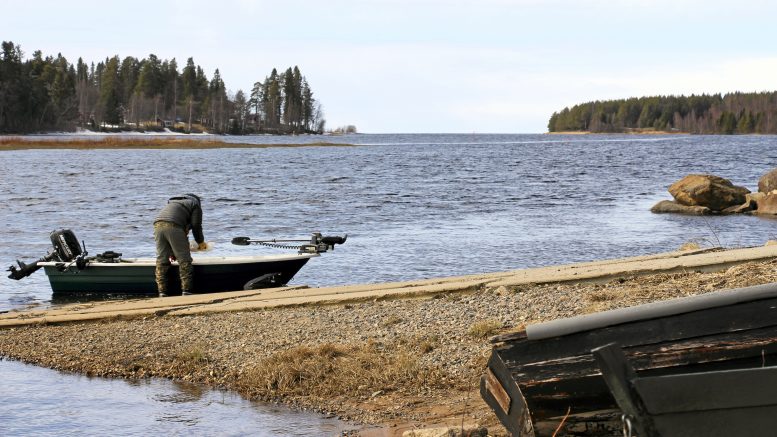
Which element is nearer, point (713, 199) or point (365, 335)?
point (365, 335)

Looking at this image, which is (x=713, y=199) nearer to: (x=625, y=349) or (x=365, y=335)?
(x=365, y=335)

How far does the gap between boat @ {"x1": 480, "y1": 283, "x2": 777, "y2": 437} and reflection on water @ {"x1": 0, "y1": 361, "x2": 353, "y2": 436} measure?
2933mm

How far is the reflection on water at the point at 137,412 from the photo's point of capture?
852cm

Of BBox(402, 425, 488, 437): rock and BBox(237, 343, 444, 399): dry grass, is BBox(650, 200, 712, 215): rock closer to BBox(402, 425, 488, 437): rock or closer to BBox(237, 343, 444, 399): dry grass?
BBox(237, 343, 444, 399): dry grass

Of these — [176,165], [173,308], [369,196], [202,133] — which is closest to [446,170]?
[176,165]

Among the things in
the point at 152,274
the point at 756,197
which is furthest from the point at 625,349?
the point at 756,197

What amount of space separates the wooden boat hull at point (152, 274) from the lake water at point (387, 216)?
2.19 feet

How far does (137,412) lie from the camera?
9148 millimetres

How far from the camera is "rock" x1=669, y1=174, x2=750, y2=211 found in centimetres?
3484

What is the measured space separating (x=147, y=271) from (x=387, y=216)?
1790 centimetres

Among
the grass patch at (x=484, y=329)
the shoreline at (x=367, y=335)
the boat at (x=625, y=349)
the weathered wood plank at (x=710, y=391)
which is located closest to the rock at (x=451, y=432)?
the shoreline at (x=367, y=335)

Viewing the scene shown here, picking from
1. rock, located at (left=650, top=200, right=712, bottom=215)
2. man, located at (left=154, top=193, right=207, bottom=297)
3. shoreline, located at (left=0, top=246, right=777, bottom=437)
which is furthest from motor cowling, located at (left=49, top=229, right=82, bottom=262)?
rock, located at (left=650, top=200, right=712, bottom=215)

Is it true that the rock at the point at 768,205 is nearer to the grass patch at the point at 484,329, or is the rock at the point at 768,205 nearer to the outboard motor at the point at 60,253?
the outboard motor at the point at 60,253

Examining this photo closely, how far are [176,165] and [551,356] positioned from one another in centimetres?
7709
